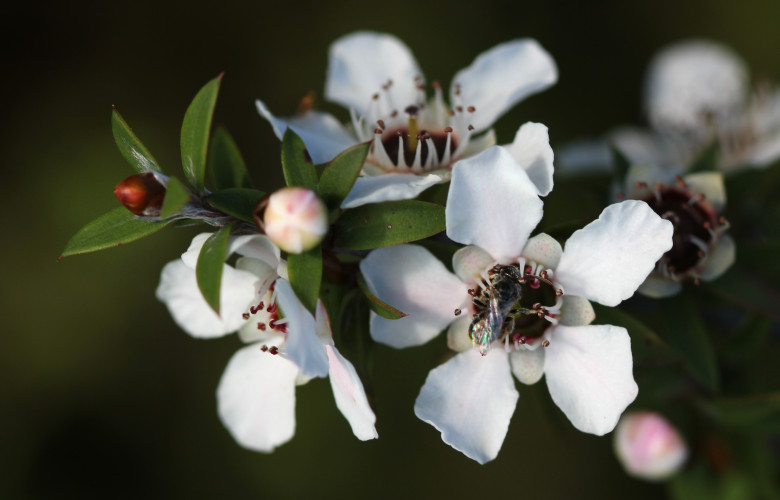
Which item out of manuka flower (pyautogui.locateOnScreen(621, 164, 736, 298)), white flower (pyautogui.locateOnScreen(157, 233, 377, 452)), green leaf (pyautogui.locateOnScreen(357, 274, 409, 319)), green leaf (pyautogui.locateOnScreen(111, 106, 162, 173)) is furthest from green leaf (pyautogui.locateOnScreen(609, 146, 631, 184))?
green leaf (pyautogui.locateOnScreen(111, 106, 162, 173))

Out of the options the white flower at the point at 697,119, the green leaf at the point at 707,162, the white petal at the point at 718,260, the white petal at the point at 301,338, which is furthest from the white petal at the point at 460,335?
the white flower at the point at 697,119

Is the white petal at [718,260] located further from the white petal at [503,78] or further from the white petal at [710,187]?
the white petal at [503,78]

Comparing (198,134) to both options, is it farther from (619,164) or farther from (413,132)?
(619,164)

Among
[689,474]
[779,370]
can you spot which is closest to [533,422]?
[779,370]

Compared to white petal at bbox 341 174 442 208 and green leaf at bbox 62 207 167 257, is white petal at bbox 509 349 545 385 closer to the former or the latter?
white petal at bbox 341 174 442 208

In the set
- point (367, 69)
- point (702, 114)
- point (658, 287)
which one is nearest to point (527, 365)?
point (658, 287)

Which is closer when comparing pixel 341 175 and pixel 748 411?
pixel 341 175

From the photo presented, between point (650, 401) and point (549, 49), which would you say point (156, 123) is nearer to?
point (549, 49)
